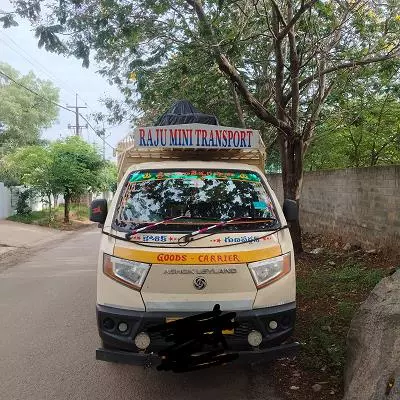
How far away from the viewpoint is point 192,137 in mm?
5230

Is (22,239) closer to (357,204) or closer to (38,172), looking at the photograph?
(38,172)

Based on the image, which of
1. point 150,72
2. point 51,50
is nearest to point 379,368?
point 51,50

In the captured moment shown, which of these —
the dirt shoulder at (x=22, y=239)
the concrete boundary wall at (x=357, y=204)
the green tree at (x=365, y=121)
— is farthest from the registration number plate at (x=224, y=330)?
the green tree at (x=365, y=121)

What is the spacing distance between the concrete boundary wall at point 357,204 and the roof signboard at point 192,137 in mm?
4423

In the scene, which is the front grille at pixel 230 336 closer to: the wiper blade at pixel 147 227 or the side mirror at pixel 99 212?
the wiper blade at pixel 147 227

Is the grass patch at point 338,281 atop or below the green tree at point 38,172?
below

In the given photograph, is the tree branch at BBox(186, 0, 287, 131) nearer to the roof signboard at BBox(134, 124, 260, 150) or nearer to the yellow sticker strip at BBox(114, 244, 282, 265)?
the roof signboard at BBox(134, 124, 260, 150)

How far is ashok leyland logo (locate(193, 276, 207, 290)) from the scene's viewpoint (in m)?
3.89

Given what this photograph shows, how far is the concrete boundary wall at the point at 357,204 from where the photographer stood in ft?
28.7

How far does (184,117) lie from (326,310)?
3.49 m

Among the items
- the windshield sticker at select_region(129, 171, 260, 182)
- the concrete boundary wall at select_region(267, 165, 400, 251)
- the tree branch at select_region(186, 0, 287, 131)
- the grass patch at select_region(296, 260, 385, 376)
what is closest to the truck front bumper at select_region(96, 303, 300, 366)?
the grass patch at select_region(296, 260, 385, 376)

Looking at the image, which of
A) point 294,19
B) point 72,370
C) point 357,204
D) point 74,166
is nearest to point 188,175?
point 72,370

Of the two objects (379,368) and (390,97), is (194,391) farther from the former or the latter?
(390,97)

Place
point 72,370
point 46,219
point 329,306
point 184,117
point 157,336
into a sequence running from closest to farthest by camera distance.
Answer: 1. point 157,336
2. point 72,370
3. point 329,306
4. point 184,117
5. point 46,219
